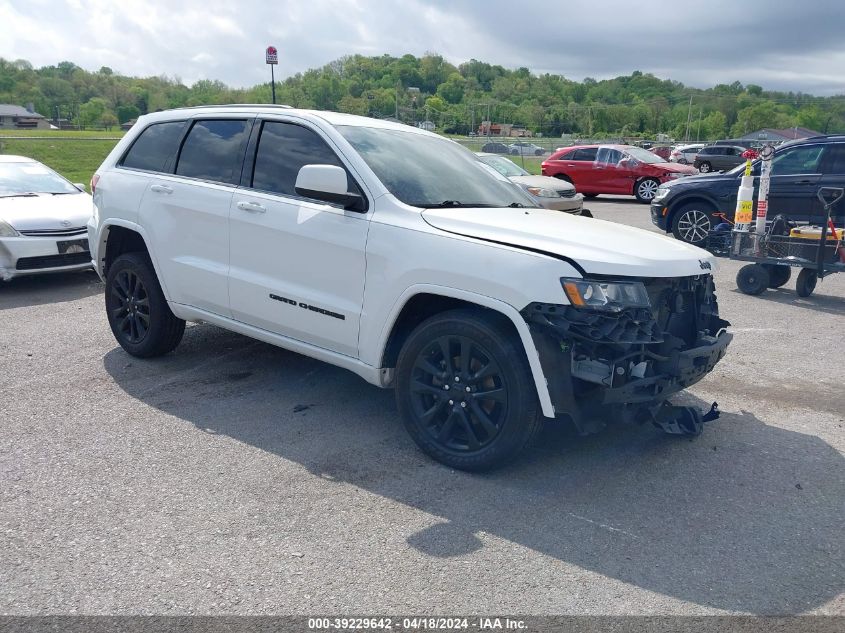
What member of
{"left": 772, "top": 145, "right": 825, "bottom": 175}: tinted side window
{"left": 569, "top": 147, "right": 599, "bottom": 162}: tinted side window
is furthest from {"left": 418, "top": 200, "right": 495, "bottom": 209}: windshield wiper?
{"left": 569, "top": 147, "right": 599, "bottom": 162}: tinted side window

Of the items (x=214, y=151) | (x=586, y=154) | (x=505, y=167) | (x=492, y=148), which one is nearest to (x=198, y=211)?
(x=214, y=151)

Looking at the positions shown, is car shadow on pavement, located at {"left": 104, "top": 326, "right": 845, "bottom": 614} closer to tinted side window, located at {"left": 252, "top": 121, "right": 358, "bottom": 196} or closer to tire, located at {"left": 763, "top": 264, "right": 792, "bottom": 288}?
tinted side window, located at {"left": 252, "top": 121, "right": 358, "bottom": 196}

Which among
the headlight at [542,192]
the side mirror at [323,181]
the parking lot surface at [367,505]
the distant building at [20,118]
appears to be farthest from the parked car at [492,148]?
the distant building at [20,118]

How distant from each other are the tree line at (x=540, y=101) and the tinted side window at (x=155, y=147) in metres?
32.2

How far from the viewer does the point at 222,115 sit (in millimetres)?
5578

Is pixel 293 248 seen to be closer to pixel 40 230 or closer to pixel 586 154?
pixel 40 230

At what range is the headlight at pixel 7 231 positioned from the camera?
28.6ft

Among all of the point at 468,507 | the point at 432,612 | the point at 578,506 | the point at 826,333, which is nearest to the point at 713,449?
the point at 578,506

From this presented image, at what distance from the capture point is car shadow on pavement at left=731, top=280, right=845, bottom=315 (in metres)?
Answer: 8.56

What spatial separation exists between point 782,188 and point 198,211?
9106 millimetres

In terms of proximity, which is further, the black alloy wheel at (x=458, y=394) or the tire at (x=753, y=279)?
the tire at (x=753, y=279)

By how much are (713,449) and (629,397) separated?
1079mm

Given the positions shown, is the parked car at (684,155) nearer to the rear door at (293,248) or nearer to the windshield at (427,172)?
the windshield at (427,172)

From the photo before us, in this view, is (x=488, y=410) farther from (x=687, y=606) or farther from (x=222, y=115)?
(x=222, y=115)
